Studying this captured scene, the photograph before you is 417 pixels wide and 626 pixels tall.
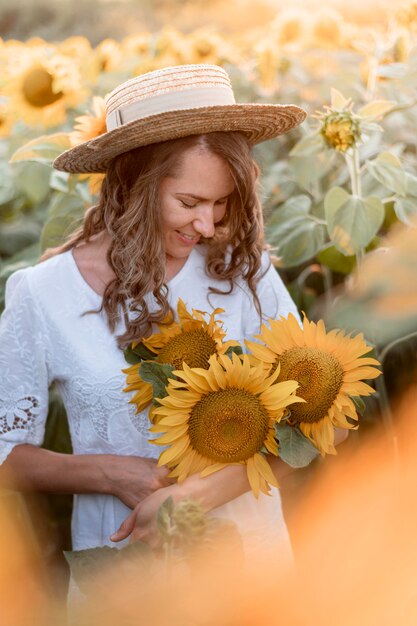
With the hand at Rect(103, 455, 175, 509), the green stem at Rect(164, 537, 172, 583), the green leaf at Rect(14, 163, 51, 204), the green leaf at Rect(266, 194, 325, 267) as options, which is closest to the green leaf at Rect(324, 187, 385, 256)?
the green leaf at Rect(266, 194, 325, 267)

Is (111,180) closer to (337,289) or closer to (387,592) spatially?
(337,289)

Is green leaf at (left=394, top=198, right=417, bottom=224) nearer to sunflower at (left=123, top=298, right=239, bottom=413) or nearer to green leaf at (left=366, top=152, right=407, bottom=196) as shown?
green leaf at (left=366, top=152, right=407, bottom=196)

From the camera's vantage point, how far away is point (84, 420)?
3.52 feet

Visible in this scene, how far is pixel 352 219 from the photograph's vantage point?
3.98 feet

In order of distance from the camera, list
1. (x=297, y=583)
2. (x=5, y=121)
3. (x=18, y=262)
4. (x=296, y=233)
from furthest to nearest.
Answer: (x=5, y=121)
(x=18, y=262)
(x=296, y=233)
(x=297, y=583)

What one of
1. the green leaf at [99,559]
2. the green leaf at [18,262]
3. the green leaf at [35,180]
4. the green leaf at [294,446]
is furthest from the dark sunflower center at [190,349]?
the green leaf at [35,180]

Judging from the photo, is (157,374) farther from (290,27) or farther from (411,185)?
(290,27)

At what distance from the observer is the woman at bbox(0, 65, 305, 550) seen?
3.19 feet

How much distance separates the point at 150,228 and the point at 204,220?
0.08 m

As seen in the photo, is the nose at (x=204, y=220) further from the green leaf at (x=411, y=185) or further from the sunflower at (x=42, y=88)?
the sunflower at (x=42, y=88)

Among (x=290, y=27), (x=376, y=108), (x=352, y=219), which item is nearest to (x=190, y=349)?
(x=352, y=219)

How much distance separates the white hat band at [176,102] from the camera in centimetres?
95

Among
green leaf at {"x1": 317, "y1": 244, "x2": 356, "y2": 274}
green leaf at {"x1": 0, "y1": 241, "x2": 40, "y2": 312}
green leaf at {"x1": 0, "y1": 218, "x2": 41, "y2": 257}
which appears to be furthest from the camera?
green leaf at {"x1": 0, "y1": 218, "x2": 41, "y2": 257}

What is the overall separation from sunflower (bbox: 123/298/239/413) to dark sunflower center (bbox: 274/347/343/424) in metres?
0.07
